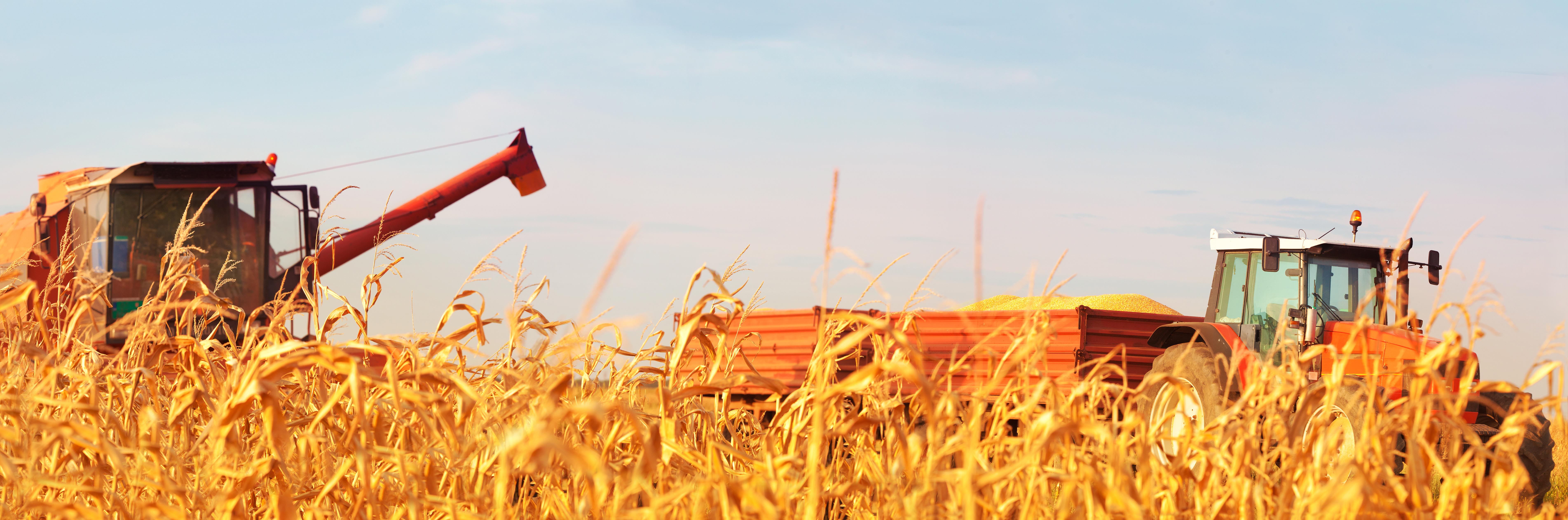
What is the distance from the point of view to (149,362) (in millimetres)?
2469

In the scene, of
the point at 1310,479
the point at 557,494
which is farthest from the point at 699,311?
the point at 1310,479

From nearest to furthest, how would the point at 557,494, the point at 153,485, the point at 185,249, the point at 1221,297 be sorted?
the point at 153,485, the point at 557,494, the point at 185,249, the point at 1221,297

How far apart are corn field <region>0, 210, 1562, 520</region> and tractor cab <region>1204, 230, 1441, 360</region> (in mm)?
4911

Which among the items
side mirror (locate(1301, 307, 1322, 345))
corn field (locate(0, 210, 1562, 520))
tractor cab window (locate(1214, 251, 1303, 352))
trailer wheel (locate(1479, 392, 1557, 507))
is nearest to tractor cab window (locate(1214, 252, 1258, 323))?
tractor cab window (locate(1214, 251, 1303, 352))

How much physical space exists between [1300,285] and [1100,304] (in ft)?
15.0


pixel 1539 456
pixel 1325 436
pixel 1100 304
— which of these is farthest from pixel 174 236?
pixel 1539 456

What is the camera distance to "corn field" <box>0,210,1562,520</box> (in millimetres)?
1520

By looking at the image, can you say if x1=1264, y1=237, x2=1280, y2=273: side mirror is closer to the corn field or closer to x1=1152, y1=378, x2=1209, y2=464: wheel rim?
the corn field

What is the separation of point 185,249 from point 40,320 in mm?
575

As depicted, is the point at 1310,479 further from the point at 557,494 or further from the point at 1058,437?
the point at 557,494

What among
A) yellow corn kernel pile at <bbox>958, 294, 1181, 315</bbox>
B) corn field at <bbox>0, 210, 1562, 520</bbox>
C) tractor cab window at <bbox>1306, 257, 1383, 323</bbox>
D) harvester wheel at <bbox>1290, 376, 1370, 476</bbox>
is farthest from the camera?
yellow corn kernel pile at <bbox>958, 294, 1181, 315</bbox>

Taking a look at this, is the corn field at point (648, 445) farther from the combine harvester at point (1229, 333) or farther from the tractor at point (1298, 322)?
the tractor at point (1298, 322)

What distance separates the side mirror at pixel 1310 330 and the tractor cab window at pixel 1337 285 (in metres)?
0.25

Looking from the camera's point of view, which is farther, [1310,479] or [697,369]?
[697,369]
